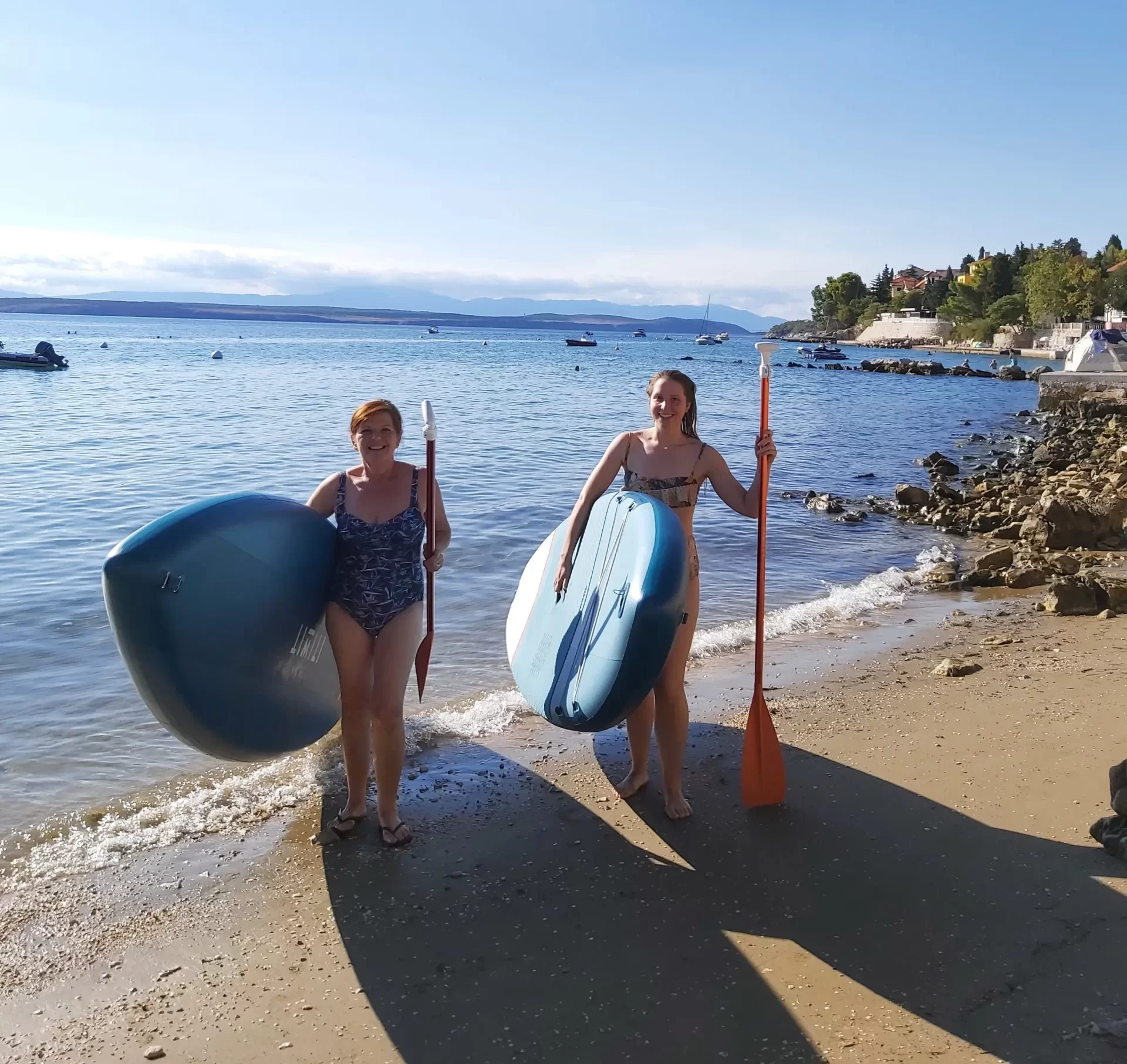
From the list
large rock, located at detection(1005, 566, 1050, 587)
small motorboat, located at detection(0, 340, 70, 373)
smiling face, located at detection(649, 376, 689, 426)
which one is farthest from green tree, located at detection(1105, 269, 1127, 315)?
smiling face, located at detection(649, 376, 689, 426)

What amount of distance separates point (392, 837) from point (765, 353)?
2516 millimetres

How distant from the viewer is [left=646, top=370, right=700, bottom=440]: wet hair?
409 centimetres

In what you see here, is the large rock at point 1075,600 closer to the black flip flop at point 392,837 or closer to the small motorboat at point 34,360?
the black flip flop at point 392,837

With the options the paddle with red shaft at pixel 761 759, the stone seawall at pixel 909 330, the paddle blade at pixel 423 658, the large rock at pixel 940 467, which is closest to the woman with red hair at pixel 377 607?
the paddle blade at pixel 423 658

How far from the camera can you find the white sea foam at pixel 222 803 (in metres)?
4.11

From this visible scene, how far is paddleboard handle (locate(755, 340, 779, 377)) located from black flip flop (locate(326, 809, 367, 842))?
97.5 inches

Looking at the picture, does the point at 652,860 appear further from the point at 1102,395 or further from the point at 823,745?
the point at 1102,395

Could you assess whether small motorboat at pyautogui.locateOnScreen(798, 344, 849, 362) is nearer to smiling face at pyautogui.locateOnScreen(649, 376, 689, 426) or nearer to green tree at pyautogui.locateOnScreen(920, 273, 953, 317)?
green tree at pyautogui.locateOnScreen(920, 273, 953, 317)

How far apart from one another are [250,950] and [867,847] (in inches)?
89.1

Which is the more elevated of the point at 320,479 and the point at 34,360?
the point at 34,360

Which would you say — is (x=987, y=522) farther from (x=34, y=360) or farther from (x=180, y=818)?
(x=34, y=360)

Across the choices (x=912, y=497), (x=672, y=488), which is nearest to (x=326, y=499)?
(x=672, y=488)

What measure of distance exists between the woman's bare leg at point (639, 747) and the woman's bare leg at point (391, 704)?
976mm

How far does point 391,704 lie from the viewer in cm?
387
